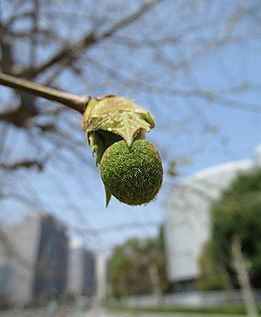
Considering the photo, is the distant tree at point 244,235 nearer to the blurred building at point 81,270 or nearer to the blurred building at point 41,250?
the blurred building at point 81,270

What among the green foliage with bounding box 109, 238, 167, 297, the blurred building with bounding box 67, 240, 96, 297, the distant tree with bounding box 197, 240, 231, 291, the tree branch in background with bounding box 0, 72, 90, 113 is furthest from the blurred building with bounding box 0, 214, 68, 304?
the green foliage with bounding box 109, 238, 167, 297

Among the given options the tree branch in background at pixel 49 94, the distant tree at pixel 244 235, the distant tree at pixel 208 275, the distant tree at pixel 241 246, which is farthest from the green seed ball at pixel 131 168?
the distant tree at pixel 208 275

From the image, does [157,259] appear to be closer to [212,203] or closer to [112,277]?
[112,277]

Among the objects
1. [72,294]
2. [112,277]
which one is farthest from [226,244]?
[72,294]

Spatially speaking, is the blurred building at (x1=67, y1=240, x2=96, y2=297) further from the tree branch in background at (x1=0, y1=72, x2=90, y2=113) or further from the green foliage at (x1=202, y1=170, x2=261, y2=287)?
the tree branch in background at (x1=0, y1=72, x2=90, y2=113)

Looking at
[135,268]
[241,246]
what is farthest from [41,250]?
[135,268]

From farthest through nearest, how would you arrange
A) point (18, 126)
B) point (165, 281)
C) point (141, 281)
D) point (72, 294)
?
point (72, 294)
point (141, 281)
point (165, 281)
point (18, 126)
